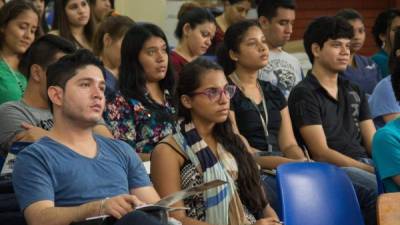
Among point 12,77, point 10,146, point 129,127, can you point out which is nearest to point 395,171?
point 129,127

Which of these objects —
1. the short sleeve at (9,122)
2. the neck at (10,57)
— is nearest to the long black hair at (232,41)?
the neck at (10,57)

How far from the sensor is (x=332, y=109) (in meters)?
6.60

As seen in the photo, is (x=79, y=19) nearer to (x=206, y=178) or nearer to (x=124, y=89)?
(x=124, y=89)

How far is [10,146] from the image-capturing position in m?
4.91

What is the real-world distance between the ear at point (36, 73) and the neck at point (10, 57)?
3.83ft

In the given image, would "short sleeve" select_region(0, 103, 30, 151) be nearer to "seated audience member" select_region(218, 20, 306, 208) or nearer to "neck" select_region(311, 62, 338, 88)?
"seated audience member" select_region(218, 20, 306, 208)

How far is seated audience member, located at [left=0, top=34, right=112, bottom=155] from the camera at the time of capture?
5.08 meters

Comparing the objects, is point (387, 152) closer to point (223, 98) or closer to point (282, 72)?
point (223, 98)

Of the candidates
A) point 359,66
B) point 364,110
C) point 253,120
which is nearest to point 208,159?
point 253,120

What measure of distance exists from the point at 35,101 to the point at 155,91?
1.07 meters

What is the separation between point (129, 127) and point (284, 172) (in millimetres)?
1055

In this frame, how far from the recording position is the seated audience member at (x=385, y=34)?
842 centimetres

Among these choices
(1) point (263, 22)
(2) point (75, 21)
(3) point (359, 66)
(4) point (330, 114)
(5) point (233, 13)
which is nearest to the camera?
(4) point (330, 114)

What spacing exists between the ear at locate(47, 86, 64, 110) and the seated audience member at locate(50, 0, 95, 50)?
265 centimetres
